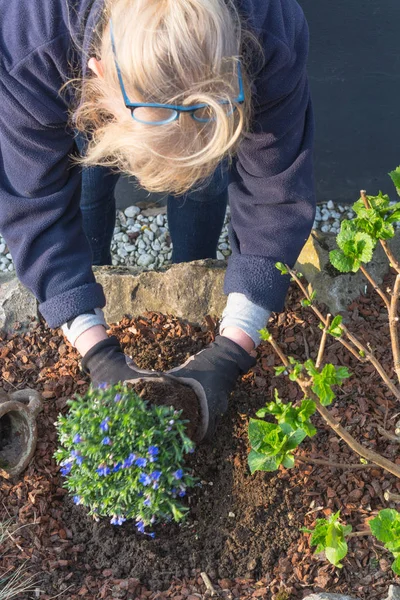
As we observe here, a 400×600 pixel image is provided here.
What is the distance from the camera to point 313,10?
3.20 metres

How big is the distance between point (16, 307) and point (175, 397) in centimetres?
93

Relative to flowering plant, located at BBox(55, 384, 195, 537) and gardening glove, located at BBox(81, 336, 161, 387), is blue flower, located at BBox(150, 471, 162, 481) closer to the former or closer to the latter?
flowering plant, located at BBox(55, 384, 195, 537)

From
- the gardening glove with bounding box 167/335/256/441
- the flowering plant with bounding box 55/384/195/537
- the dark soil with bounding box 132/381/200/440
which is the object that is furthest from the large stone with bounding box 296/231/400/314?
the flowering plant with bounding box 55/384/195/537

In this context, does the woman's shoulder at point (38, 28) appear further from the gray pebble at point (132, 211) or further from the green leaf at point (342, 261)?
the gray pebble at point (132, 211)

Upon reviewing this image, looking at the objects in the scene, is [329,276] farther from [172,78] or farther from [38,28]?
[38,28]

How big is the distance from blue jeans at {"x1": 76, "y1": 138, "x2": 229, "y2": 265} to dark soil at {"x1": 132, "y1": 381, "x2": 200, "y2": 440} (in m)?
0.90

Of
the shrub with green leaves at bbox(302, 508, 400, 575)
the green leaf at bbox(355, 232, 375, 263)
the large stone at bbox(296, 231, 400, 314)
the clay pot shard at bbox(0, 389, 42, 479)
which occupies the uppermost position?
the green leaf at bbox(355, 232, 375, 263)

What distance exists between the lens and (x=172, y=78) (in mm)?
1533

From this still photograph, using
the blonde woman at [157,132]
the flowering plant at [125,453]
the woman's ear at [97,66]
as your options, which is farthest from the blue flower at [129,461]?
the woman's ear at [97,66]

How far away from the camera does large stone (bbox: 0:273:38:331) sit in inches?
100

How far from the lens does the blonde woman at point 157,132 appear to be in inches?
60.9

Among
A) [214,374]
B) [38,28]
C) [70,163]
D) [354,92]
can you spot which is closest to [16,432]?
[214,374]

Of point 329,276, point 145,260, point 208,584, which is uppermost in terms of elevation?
point 329,276

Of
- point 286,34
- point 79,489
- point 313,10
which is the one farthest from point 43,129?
point 313,10
